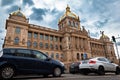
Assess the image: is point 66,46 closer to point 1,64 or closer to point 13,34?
point 13,34

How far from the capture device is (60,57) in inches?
2188

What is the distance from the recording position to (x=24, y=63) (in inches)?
309

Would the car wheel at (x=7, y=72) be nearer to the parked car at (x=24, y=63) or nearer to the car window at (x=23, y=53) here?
the parked car at (x=24, y=63)

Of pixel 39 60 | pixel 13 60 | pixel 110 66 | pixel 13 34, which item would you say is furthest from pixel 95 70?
pixel 13 34

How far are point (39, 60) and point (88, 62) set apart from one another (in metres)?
4.75

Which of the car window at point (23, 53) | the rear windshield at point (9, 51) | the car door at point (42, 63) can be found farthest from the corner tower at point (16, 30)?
the rear windshield at point (9, 51)

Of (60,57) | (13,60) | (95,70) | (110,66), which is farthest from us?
(60,57)

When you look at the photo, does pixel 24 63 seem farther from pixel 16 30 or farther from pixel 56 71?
pixel 16 30

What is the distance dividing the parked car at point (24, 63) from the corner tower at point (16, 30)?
37.1m

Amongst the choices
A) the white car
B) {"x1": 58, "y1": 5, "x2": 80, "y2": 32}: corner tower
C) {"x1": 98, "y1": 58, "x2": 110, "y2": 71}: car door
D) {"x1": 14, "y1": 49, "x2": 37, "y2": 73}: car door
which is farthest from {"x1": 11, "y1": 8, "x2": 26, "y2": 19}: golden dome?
{"x1": 14, "y1": 49, "x2": 37, "y2": 73}: car door

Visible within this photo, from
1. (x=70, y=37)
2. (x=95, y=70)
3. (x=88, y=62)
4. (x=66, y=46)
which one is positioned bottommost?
(x=95, y=70)

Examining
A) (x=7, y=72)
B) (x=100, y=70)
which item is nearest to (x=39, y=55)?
(x=7, y=72)

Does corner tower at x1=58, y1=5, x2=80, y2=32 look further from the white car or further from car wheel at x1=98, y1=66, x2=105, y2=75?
car wheel at x1=98, y1=66, x2=105, y2=75

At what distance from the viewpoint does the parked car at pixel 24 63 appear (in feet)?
23.5
